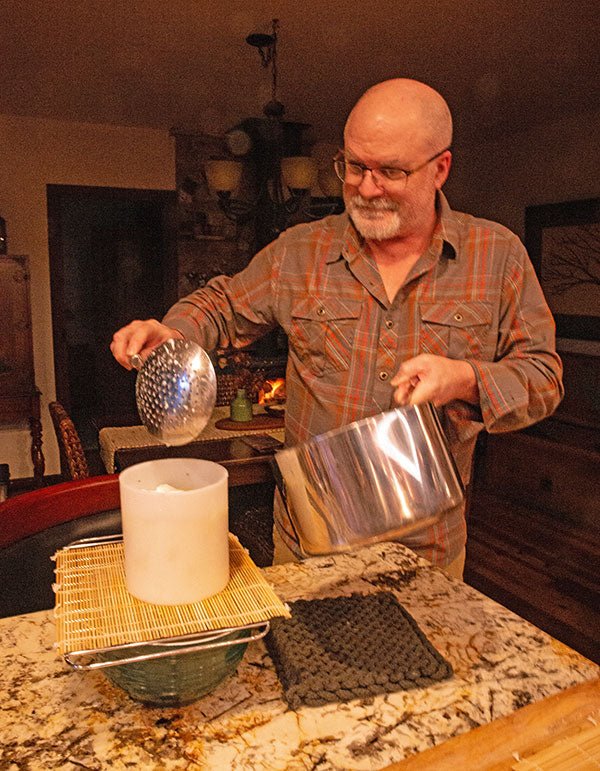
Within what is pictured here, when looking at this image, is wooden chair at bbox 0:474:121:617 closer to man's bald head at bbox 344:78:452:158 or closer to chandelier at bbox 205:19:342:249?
man's bald head at bbox 344:78:452:158

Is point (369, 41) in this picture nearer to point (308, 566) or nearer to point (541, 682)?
point (308, 566)

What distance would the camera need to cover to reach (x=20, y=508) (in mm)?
1216

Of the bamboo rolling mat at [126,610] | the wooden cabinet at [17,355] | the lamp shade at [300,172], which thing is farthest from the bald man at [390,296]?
the wooden cabinet at [17,355]

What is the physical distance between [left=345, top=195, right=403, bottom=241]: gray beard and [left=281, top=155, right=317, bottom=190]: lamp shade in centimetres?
173

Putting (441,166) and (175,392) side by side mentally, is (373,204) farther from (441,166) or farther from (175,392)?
(175,392)

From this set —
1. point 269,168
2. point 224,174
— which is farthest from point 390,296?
point 269,168

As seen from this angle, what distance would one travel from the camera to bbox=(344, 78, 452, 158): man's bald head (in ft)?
4.34

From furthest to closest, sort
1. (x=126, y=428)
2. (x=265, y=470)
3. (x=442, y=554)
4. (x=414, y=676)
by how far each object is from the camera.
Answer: (x=126, y=428) < (x=265, y=470) < (x=442, y=554) < (x=414, y=676)

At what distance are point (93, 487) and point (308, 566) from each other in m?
0.44

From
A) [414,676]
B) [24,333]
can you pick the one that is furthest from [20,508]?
[24,333]

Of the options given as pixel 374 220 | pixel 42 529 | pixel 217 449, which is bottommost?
pixel 217 449

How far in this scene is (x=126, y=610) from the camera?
0.75 metres

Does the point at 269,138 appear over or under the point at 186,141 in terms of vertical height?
under

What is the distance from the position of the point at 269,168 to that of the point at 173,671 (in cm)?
447
